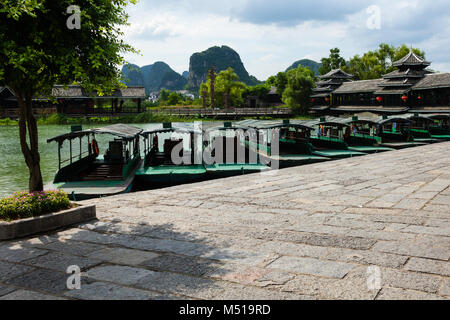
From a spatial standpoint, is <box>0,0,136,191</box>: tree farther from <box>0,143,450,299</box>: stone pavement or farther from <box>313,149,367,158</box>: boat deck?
<box>313,149,367,158</box>: boat deck

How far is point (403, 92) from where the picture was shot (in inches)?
1566

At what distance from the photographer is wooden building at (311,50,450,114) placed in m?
36.9

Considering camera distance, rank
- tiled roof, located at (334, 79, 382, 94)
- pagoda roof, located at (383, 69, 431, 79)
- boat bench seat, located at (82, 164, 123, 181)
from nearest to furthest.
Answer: boat bench seat, located at (82, 164, 123, 181)
pagoda roof, located at (383, 69, 431, 79)
tiled roof, located at (334, 79, 382, 94)

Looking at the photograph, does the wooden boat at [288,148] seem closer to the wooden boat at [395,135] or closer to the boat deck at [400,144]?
the boat deck at [400,144]

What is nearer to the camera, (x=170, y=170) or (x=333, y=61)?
(x=170, y=170)

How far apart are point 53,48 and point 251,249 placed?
4.32 meters

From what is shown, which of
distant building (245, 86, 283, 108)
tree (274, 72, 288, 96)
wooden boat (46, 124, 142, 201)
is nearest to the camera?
wooden boat (46, 124, 142, 201)

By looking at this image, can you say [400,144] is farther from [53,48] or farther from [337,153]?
[53,48]

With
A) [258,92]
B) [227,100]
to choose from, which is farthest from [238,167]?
[258,92]

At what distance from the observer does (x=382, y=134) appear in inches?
904

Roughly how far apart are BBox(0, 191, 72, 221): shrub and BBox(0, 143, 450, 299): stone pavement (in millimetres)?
506

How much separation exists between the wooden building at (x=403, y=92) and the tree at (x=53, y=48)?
36.1 metres

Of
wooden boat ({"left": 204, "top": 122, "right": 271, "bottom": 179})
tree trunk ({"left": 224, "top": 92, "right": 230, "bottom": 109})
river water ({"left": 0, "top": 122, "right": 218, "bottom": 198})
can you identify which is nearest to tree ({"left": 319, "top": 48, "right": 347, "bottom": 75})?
tree trunk ({"left": 224, "top": 92, "right": 230, "bottom": 109})

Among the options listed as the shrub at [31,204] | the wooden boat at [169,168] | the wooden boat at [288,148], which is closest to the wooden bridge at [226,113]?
the wooden boat at [288,148]
